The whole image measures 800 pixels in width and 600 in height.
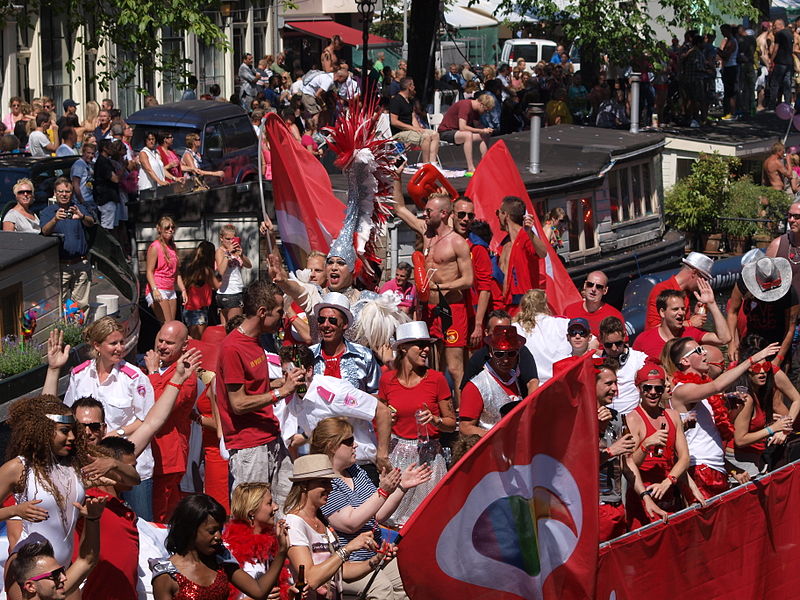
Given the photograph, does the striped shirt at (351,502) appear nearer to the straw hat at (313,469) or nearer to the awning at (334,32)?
the straw hat at (313,469)

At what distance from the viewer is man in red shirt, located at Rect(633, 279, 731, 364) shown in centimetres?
958

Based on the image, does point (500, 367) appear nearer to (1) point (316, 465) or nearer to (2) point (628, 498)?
(2) point (628, 498)

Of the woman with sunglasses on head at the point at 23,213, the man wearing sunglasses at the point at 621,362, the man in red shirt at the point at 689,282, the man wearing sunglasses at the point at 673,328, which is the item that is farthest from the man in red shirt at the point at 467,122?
the man wearing sunglasses at the point at 621,362

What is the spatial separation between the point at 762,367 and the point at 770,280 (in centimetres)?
134

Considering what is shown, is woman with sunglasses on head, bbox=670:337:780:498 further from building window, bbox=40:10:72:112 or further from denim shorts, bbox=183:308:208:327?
building window, bbox=40:10:72:112

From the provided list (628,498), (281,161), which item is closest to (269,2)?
(281,161)

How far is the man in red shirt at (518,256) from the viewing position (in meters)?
11.1

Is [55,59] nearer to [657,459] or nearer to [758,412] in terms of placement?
[758,412]

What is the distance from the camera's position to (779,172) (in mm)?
23422

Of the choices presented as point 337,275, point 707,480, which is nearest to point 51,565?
point 707,480

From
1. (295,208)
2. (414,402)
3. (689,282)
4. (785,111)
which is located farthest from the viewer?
(785,111)

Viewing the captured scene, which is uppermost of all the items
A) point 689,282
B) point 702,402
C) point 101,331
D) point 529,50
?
point 529,50

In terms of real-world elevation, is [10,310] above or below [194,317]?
above

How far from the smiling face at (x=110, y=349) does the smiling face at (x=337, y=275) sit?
2122mm
